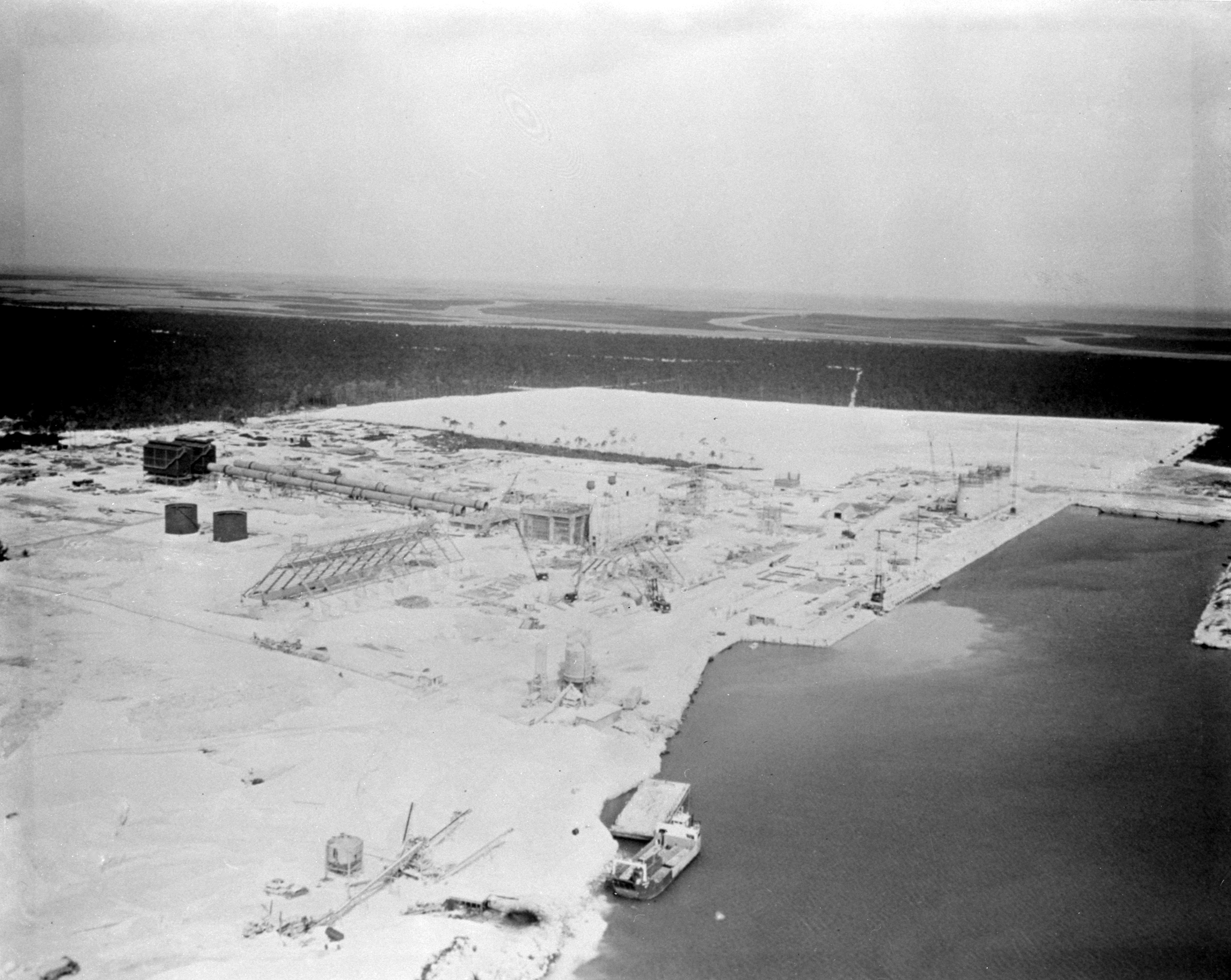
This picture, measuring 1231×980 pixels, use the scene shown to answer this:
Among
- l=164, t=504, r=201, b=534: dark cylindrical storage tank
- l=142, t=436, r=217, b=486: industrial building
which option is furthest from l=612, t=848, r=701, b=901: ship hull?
l=142, t=436, r=217, b=486: industrial building

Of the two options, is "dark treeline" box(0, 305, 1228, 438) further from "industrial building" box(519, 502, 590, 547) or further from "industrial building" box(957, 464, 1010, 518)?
"industrial building" box(519, 502, 590, 547)

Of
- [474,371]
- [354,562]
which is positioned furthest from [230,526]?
[474,371]

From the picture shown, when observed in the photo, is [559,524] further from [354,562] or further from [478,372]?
[478,372]

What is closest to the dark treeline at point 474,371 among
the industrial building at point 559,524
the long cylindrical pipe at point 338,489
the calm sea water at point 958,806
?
the long cylindrical pipe at point 338,489

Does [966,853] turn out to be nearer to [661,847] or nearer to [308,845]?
[661,847]

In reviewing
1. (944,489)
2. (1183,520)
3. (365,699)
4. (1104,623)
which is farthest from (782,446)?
(365,699)

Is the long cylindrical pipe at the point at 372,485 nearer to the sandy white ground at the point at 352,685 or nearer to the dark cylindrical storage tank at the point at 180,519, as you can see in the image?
the sandy white ground at the point at 352,685
